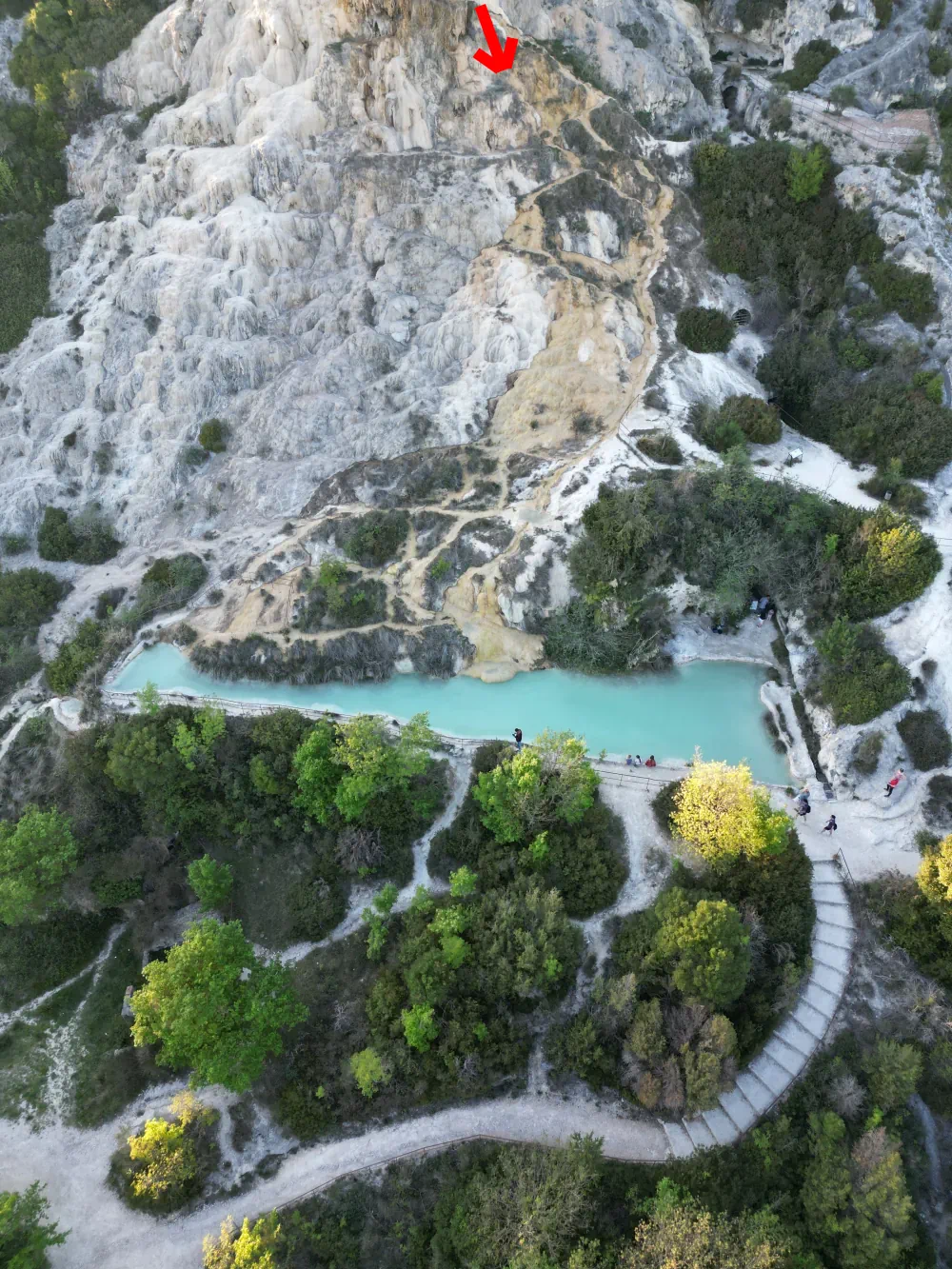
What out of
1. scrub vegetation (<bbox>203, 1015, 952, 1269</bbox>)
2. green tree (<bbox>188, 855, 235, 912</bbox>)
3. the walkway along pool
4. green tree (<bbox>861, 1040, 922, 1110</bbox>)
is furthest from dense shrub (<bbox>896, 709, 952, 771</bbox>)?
green tree (<bbox>188, 855, 235, 912</bbox>)

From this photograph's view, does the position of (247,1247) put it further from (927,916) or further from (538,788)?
(927,916)

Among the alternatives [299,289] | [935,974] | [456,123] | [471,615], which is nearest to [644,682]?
[471,615]

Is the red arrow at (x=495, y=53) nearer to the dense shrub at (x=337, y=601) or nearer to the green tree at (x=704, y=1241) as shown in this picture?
the dense shrub at (x=337, y=601)

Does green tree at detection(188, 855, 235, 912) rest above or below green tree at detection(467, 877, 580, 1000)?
below

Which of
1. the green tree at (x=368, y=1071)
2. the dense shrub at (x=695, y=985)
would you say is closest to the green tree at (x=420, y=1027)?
the green tree at (x=368, y=1071)

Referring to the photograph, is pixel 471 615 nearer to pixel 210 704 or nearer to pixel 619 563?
pixel 619 563

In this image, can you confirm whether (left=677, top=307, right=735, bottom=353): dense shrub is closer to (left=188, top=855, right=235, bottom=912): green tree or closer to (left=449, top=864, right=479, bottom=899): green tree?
(left=449, top=864, right=479, bottom=899): green tree
